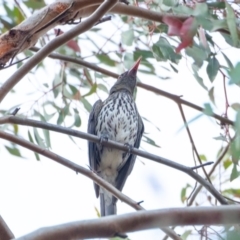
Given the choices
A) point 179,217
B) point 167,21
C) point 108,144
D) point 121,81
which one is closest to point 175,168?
point 108,144

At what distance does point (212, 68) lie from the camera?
8.10ft

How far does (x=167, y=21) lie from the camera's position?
5.98 feet

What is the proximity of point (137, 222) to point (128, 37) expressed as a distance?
1557 mm

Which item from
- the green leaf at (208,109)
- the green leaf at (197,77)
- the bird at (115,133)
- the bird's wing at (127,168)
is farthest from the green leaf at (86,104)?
the green leaf at (208,109)

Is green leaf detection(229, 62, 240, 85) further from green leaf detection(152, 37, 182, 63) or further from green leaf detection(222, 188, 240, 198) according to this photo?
green leaf detection(222, 188, 240, 198)

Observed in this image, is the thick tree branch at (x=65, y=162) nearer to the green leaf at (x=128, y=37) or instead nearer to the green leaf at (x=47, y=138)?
the green leaf at (x=47, y=138)

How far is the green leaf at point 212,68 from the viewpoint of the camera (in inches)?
96.5

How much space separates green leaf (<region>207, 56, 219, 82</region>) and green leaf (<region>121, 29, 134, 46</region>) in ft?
1.60

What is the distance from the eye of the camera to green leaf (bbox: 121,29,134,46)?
113 inches

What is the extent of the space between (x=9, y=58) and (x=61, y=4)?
0.26 metres

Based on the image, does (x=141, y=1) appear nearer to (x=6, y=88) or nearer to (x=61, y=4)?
(x=61, y=4)

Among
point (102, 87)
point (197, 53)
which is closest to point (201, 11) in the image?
point (197, 53)

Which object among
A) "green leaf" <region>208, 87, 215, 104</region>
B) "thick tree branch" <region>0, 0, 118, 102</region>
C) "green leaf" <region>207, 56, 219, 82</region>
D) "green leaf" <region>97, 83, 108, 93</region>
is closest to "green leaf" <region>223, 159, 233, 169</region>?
"green leaf" <region>208, 87, 215, 104</region>

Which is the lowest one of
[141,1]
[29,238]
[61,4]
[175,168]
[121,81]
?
[29,238]
